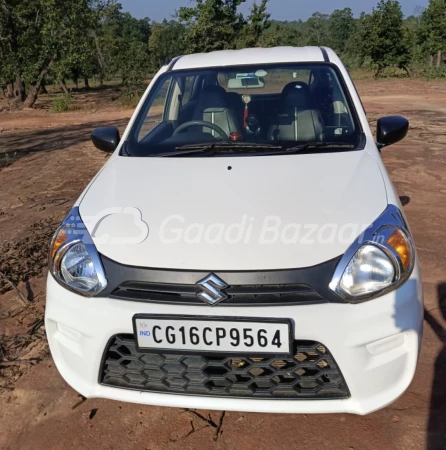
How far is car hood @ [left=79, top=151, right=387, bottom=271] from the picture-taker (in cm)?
196

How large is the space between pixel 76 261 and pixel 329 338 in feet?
3.49

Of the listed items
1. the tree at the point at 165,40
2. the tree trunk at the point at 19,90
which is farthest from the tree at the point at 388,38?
the tree at the point at 165,40

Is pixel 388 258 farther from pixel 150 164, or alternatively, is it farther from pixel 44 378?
pixel 44 378

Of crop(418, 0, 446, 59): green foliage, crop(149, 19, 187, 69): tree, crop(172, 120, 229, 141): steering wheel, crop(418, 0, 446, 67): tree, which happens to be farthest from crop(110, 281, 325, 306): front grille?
crop(149, 19, 187, 69): tree

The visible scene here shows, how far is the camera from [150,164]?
2764 mm

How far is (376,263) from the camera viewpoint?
195cm

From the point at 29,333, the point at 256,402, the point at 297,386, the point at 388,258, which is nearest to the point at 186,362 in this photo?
the point at 256,402

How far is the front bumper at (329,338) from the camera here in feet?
6.05

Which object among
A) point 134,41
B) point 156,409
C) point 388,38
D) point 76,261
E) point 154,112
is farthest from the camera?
point 134,41

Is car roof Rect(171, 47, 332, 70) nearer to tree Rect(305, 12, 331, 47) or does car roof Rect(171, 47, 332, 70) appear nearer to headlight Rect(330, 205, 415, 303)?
headlight Rect(330, 205, 415, 303)

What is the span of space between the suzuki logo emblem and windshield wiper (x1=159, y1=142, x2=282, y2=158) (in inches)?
43.8

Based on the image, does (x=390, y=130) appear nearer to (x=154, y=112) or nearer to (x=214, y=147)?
(x=214, y=147)

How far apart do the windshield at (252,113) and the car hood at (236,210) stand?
0.27 m

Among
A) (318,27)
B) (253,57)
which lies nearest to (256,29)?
(253,57)
